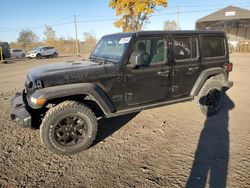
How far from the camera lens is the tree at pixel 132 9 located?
3105 cm

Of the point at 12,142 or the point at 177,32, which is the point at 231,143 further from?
the point at 12,142

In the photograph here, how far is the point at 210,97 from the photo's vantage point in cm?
529

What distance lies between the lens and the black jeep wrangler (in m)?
3.49

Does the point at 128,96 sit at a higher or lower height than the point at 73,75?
lower

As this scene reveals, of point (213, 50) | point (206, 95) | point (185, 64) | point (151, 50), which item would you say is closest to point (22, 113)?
point (151, 50)

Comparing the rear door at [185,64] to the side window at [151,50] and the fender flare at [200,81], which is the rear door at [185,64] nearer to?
the fender flare at [200,81]

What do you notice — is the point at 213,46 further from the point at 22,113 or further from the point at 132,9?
the point at 132,9

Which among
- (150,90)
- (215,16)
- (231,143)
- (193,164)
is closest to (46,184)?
(193,164)

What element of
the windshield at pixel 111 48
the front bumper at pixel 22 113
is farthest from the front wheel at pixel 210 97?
the front bumper at pixel 22 113

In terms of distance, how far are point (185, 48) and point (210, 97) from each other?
145 cm

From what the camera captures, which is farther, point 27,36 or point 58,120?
point 27,36

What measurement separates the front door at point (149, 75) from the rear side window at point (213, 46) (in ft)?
3.83

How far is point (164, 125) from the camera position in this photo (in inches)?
190

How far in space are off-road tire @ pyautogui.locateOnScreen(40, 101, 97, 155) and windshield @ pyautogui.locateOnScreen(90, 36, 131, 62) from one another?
1121mm
